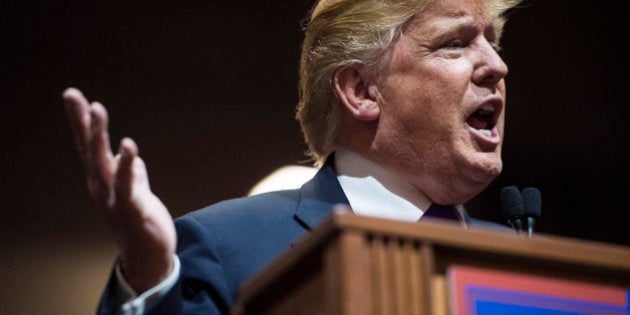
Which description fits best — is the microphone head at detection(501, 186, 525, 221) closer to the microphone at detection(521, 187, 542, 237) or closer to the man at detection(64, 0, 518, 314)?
the microphone at detection(521, 187, 542, 237)

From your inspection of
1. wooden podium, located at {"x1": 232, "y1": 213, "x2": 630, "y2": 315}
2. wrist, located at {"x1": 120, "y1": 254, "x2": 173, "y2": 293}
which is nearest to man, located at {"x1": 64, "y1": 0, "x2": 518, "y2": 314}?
wrist, located at {"x1": 120, "y1": 254, "x2": 173, "y2": 293}

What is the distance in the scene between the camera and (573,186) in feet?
13.5

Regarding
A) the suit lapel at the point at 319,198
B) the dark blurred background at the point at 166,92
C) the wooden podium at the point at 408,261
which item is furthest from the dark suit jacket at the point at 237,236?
the dark blurred background at the point at 166,92

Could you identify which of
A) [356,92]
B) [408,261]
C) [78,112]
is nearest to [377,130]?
[356,92]

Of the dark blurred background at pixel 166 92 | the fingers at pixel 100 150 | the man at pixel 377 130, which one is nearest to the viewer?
the fingers at pixel 100 150

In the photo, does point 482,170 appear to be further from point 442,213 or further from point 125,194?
point 125,194

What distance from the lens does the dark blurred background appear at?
3.23m

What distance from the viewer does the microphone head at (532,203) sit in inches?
72.7

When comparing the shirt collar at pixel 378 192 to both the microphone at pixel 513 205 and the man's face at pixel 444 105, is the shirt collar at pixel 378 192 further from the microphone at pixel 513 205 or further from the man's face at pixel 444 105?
the microphone at pixel 513 205

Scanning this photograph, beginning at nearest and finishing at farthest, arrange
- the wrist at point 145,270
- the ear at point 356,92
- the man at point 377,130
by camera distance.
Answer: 1. the wrist at point 145,270
2. the man at point 377,130
3. the ear at point 356,92

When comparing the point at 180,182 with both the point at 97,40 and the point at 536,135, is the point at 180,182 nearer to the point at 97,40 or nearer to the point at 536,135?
the point at 97,40

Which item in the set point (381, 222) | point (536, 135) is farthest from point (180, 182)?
point (381, 222)

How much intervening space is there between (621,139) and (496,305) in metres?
3.16

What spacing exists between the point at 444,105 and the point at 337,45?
32 cm
